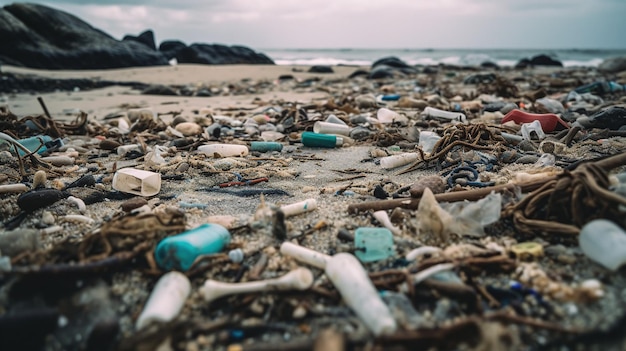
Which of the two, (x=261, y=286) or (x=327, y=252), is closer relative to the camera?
(x=261, y=286)

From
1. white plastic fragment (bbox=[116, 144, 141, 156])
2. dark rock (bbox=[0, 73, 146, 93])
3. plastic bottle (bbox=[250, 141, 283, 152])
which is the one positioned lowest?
plastic bottle (bbox=[250, 141, 283, 152])

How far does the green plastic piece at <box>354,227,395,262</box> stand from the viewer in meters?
1.57

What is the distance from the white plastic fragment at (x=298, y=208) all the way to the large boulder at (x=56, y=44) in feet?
48.2

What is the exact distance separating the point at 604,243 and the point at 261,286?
3.87 feet

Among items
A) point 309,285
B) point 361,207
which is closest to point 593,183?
point 361,207

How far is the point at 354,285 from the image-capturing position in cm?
130

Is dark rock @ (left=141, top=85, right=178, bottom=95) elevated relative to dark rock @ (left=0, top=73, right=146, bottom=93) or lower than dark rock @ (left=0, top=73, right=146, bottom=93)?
lower

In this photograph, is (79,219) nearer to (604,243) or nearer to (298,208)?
(298,208)

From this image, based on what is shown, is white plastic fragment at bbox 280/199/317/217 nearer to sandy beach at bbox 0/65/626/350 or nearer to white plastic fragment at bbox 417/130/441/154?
sandy beach at bbox 0/65/626/350

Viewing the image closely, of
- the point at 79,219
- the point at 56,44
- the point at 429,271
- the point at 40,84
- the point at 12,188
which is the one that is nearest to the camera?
the point at 429,271

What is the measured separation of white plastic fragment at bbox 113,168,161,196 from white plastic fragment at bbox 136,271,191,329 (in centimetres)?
118

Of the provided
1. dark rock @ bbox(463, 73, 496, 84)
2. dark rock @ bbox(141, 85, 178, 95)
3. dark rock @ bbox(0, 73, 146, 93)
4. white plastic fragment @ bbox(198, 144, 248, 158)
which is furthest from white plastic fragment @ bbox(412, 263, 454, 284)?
dark rock @ bbox(0, 73, 146, 93)

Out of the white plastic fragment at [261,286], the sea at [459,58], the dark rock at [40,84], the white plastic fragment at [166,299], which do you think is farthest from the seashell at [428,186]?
the sea at [459,58]

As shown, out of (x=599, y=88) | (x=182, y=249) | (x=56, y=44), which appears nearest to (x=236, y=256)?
(x=182, y=249)
